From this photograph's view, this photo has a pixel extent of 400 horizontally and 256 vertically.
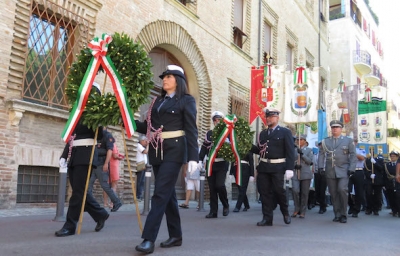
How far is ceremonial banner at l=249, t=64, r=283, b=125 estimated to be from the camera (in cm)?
1560

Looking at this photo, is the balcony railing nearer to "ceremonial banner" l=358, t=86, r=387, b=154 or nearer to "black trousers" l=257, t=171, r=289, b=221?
"ceremonial banner" l=358, t=86, r=387, b=154

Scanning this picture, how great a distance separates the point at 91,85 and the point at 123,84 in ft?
1.38

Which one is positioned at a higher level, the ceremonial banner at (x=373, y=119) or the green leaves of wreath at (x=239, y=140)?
the ceremonial banner at (x=373, y=119)

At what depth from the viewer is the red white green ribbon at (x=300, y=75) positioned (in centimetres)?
1504

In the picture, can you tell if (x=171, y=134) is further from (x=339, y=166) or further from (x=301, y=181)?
(x=301, y=181)

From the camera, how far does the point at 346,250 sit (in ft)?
17.8

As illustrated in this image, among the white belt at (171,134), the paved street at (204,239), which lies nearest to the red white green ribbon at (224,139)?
the paved street at (204,239)

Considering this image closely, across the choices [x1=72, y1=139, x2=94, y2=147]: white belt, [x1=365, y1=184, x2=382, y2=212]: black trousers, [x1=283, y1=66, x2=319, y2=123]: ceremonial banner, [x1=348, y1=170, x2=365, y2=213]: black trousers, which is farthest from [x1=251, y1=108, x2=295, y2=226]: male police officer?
[x1=283, y1=66, x2=319, y2=123]: ceremonial banner

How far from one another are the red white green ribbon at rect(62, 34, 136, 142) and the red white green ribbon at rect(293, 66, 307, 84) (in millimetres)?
10343

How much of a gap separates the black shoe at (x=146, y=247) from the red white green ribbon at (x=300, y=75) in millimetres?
11486

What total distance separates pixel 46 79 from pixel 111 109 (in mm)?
4880

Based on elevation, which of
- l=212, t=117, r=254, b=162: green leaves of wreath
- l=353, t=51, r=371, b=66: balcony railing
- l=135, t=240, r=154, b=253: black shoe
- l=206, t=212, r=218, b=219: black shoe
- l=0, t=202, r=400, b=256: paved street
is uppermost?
l=353, t=51, r=371, b=66: balcony railing

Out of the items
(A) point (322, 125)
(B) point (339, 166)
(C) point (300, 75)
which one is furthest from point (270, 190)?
(A) point (322, 125)

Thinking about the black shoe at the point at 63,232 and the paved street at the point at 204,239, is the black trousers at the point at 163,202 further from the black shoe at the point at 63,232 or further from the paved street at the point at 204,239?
the black shoe at the point at 63,232
